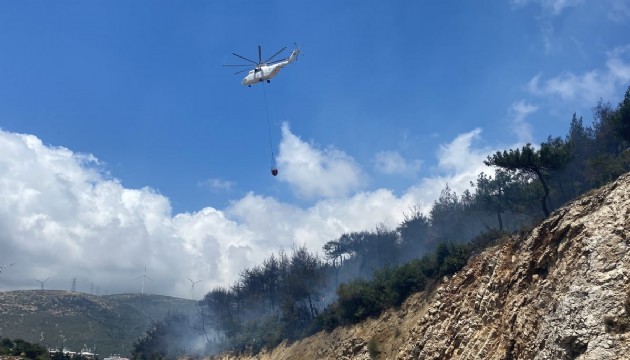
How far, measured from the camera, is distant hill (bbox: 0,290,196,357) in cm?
13701

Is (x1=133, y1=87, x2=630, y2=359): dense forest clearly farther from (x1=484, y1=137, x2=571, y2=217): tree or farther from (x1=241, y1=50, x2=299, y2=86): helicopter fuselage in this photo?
(x1=241, y1=50, x2=299, y2=86): helicopter fuselage

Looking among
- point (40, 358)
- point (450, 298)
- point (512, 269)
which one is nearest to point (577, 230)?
point (512, 269)

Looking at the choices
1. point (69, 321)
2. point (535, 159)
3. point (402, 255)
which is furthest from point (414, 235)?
point (69, 321)

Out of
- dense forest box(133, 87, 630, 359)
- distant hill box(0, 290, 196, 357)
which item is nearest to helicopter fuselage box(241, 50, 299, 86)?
dense forest box(133, 87, 630, 359)

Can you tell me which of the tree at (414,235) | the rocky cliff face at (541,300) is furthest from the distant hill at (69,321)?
the rocky cliff face at (541,300)

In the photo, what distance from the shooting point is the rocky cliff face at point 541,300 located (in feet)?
75.2

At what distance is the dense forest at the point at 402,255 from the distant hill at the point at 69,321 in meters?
37.6

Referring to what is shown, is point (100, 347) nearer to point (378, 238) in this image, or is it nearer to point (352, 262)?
point (352, 262)

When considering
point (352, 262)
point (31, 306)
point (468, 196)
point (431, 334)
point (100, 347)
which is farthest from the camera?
point (31, 306)

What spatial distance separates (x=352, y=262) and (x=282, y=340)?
52.9 metres

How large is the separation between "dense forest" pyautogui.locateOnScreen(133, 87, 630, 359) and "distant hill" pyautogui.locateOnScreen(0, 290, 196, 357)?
37601 mm

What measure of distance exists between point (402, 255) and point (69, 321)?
4317 inches

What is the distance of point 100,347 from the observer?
452ft

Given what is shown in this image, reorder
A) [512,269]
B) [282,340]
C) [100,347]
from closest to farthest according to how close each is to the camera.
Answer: [512,269]
[282,340]
[100,347]
